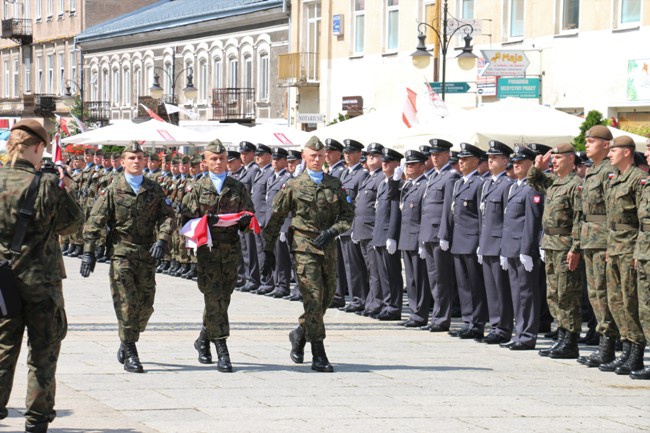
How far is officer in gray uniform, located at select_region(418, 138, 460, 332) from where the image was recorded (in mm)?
15695

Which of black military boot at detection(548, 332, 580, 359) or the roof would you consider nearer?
black military boot at detection(548, 332, 580, 359)

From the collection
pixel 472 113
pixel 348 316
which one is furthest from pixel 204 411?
→ pixel 472 113

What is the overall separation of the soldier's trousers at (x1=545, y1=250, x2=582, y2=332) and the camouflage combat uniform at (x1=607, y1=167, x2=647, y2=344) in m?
0.96

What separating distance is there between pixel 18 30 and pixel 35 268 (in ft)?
223

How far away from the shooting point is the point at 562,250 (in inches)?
530

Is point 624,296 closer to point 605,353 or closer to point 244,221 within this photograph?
point 605,353

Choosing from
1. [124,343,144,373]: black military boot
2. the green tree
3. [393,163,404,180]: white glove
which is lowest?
[124,343,144,373]: black military boot

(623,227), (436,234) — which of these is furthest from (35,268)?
(436,234)

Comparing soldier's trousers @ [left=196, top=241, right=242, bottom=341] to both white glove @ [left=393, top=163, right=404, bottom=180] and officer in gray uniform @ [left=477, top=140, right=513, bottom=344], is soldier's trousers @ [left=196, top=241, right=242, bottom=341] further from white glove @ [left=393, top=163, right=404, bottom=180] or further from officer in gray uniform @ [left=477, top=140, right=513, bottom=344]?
white glove @ [left=393, top=163, right=404, bottom=180]

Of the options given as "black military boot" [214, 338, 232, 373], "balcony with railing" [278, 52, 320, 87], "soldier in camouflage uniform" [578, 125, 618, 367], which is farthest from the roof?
"black military boot" [214, 338, 232, 373]

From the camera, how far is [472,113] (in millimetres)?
19828

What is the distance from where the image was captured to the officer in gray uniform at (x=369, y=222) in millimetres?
17359

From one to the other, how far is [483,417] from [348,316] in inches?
293

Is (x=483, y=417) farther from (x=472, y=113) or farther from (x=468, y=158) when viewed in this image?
(x=472, y=113)
